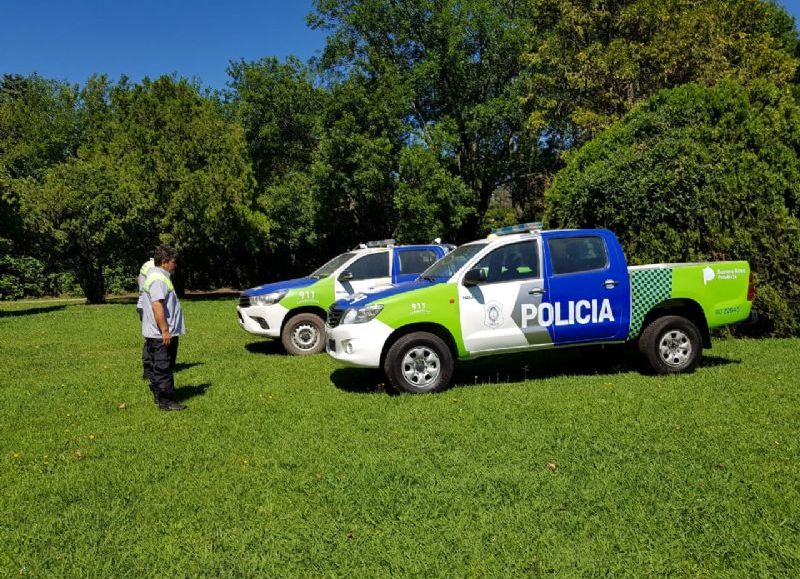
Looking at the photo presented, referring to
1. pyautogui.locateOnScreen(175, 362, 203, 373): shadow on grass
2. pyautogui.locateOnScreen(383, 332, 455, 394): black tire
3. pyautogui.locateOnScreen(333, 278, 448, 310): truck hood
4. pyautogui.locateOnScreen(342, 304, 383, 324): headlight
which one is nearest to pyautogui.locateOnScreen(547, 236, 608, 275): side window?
pyautogui.locateOnScreen(333, 278, 448, 310): truck hood

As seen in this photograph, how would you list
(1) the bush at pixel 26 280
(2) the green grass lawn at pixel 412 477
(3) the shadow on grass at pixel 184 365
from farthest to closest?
(1) the bush at pixel 26 280, (3) the shadow on grass at pixel 184 365, (2) the green grass lawn at pixel 412 477

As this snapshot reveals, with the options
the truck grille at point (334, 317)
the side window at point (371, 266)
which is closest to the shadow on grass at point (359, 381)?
the truck grille at point (334, 317)

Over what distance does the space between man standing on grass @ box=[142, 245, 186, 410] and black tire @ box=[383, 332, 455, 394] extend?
2.43m

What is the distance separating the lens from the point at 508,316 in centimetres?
762

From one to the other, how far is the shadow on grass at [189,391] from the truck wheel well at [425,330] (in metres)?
2.49

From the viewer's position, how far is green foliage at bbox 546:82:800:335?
36.1 feet

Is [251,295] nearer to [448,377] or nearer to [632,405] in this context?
[448,377]

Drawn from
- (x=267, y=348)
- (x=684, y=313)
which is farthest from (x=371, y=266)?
(x=684, y=313)

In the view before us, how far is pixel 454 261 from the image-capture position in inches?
323

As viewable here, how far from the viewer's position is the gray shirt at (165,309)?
697 cm

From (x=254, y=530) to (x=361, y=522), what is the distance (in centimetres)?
66

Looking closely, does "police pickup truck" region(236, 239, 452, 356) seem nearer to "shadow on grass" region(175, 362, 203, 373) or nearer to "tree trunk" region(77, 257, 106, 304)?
"shadow on grass" region(175, 362, 203, 373)

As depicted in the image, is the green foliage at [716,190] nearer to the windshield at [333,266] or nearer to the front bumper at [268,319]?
the windshield at [333,266]

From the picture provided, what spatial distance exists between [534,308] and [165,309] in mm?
4292
